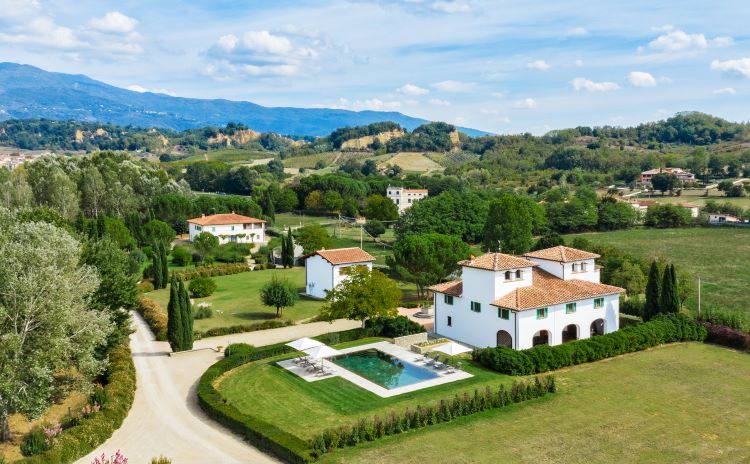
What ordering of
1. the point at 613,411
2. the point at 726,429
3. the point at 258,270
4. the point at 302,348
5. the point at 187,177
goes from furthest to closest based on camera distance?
the point at 187,177 < the point at 258,270 < the point at 302,348 < the point at 613,411 < the point at 726,429

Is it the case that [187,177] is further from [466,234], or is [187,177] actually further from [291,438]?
[291,438]

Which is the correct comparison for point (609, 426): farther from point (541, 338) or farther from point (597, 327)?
point (597, 327)

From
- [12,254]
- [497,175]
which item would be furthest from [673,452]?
[497,175]

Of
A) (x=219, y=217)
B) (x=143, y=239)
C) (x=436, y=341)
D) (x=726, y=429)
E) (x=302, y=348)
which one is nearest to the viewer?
(x=726, y=429)

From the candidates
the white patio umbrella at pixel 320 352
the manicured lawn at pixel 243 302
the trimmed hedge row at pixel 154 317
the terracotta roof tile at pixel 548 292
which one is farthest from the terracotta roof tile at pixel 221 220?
the white patio umbrella at pixel 320 352

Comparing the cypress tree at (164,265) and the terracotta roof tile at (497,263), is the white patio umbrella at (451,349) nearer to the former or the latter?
the terracotta roof tile at (497,263)

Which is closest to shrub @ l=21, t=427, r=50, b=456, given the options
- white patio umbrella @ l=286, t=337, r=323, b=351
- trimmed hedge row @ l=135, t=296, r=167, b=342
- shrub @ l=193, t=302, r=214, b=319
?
white patio umbrella @ l=286, t=337, r=323, b=351

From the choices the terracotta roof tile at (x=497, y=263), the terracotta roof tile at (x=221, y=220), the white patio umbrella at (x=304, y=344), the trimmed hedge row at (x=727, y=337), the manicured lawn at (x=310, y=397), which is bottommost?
the manicured lawn at (x=310, y=397)
